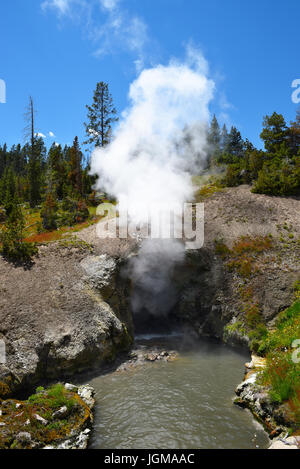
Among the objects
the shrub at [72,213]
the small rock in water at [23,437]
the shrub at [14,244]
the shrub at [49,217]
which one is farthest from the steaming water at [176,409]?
the shrub at [49,217]

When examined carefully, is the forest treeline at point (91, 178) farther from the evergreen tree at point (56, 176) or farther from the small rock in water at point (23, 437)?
the small rock in water at point (23, 437)

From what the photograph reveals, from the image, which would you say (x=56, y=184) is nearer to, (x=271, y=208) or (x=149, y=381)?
(x=271, y=208)

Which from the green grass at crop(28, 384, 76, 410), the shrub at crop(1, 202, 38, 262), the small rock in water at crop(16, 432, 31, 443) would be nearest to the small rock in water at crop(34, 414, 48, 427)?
the small rock in water at crop(16, 432, 31, 443)

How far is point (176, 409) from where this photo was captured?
1338cm

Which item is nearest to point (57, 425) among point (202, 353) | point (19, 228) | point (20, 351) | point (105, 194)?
point (20, 351)

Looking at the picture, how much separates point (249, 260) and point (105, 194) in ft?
75.7

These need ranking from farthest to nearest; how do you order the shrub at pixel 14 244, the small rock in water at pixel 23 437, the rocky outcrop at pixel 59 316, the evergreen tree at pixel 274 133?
1. the evergreen tree at pixel 274 133
2. the shrub at pixel 14 244
3. the rocky outcrop at pixel 59 316
4. the small rock in water at pixel 23 437

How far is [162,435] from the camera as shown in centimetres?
1152

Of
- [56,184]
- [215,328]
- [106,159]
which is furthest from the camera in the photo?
[56,184]

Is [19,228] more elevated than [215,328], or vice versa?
[19,228]

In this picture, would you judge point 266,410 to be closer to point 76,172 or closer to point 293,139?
point 293,139

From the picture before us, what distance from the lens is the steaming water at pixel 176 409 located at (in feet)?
36.6

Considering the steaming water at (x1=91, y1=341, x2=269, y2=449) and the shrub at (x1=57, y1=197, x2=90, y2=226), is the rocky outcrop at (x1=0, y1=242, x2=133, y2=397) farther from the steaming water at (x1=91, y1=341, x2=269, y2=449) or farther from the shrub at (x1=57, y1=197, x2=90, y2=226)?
the shrub at (x1=57, y1=197, x2=90, y2=226)

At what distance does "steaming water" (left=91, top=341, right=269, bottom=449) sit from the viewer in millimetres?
11148
